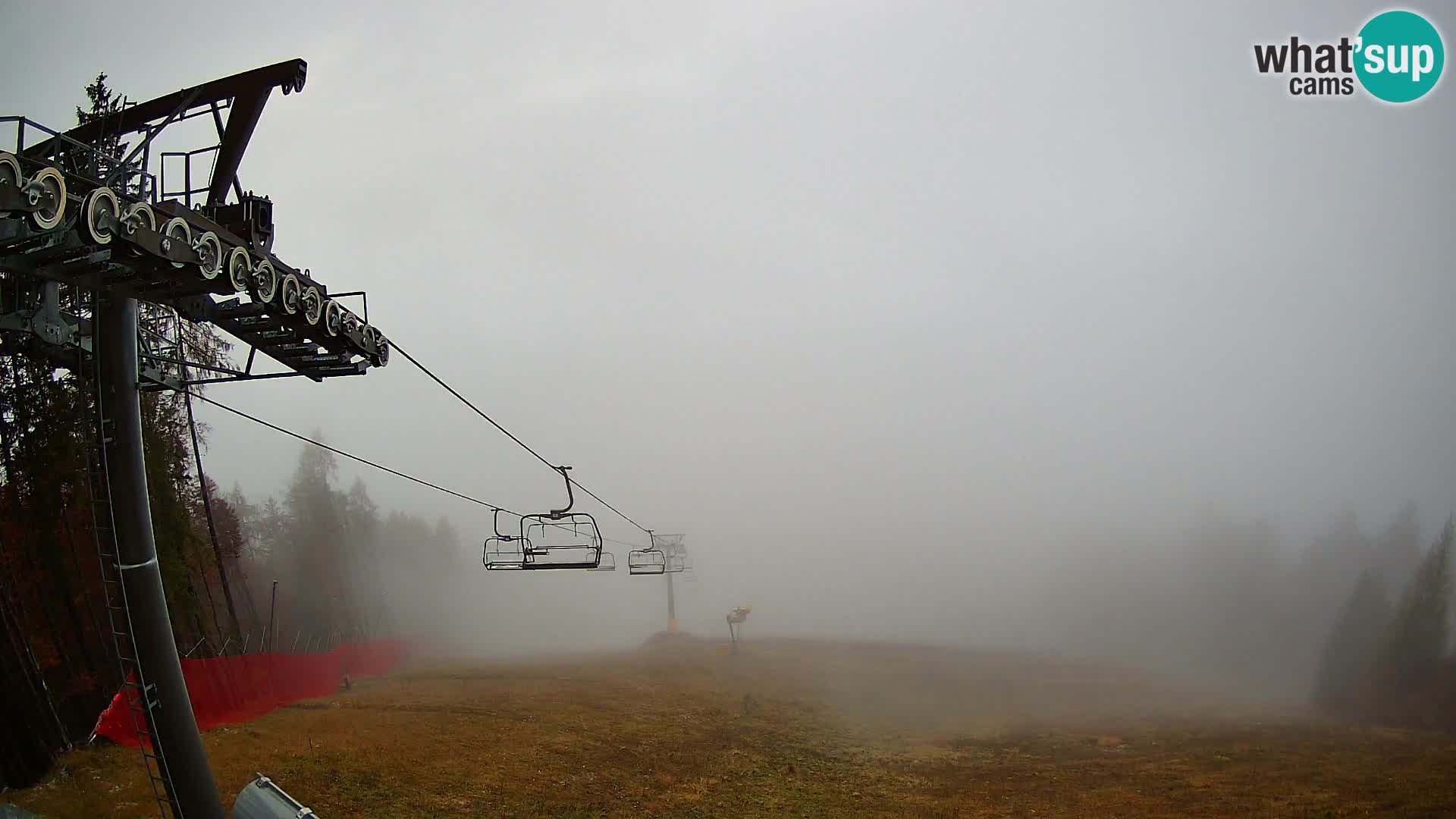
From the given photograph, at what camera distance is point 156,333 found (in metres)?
16.2

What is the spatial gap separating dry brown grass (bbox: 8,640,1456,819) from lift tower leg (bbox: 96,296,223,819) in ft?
18.9

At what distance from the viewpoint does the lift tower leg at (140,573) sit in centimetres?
1377

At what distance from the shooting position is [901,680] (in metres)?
61.6

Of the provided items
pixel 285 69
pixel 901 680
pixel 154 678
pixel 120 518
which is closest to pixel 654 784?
pixel 154 678

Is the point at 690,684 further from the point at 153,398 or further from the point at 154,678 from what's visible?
the point at 154,678

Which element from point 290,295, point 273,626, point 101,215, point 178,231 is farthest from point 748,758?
point 273,626

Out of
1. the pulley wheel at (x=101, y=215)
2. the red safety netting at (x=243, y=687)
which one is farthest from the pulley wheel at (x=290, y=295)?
the red safety netting at (x=243, y=687)

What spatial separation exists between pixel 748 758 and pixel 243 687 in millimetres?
19065

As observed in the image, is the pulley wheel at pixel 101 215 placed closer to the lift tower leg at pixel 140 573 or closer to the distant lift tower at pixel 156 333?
the distant lift tower at pixel 156 333

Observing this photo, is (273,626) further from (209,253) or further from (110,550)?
(209,253)

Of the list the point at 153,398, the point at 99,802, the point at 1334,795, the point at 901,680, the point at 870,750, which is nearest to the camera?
the point at 99,802

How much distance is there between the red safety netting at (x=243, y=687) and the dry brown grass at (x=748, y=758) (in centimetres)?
106

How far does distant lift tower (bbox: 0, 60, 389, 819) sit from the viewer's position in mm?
11781

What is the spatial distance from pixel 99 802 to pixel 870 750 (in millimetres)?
26873
